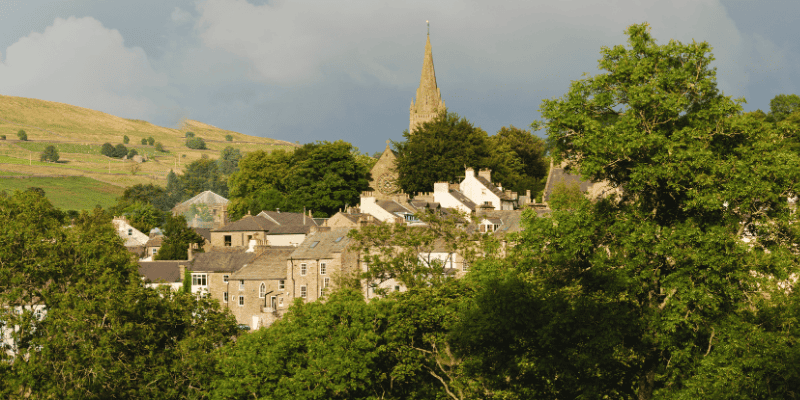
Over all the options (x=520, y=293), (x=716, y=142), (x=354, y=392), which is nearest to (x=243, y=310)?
(x=354, y=392)

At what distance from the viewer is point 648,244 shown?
70.1 feet

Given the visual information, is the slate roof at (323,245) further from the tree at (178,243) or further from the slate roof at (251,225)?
the tree at (178,243)

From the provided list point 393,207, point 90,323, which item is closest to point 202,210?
point 393,207

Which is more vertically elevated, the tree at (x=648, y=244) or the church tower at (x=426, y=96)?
the church tower at (x=426, y=96)

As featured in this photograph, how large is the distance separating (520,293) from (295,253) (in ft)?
115

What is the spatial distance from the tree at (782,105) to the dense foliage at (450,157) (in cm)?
2621

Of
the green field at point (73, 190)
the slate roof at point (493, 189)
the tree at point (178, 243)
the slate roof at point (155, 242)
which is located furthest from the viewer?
the green field at point (73, 190)

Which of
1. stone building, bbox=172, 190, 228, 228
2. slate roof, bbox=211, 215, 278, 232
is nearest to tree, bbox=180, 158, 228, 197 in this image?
stone building, bbox=172, 190, 228, 228

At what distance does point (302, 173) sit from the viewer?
91750 mm

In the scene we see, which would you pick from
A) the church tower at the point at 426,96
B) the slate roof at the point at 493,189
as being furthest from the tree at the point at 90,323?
the church tower at the point at 426,96

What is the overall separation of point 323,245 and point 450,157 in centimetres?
3346

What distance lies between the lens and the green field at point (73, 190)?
15525 centimetres

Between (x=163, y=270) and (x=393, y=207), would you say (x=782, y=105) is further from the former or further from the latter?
(x=163, y=270)

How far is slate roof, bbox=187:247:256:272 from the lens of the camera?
6341 centimetres
